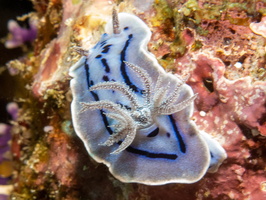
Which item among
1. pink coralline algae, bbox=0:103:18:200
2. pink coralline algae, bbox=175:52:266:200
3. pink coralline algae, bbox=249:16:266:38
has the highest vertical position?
pink coralline algae, bbox=249:16:266:38

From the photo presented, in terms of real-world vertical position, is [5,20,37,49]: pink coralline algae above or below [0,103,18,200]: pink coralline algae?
above

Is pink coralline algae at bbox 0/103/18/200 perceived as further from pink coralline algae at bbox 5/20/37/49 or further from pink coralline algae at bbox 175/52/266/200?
pink coralline algae at bbox 175/52/266/200

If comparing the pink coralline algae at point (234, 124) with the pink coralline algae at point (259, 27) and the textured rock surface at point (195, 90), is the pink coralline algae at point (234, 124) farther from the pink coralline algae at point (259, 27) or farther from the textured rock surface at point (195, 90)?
the pink coralline algae at point (259, 27)

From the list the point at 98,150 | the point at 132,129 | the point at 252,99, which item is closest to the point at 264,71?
the point at 252,99

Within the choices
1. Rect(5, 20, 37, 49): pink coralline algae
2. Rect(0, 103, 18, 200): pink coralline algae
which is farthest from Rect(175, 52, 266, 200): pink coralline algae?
Rect(5, 20, 37, 49): pink coralline algae

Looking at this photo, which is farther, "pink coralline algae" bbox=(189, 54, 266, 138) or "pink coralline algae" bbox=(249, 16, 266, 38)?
"pink coralline algae" bbox=(249, 16, 266, 38)

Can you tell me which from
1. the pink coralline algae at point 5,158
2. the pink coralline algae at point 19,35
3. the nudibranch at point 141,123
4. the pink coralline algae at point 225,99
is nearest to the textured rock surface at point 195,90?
the pink coralline algae at point 225,99

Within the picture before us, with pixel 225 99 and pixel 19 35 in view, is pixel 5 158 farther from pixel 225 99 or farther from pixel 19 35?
pixel 225 99
